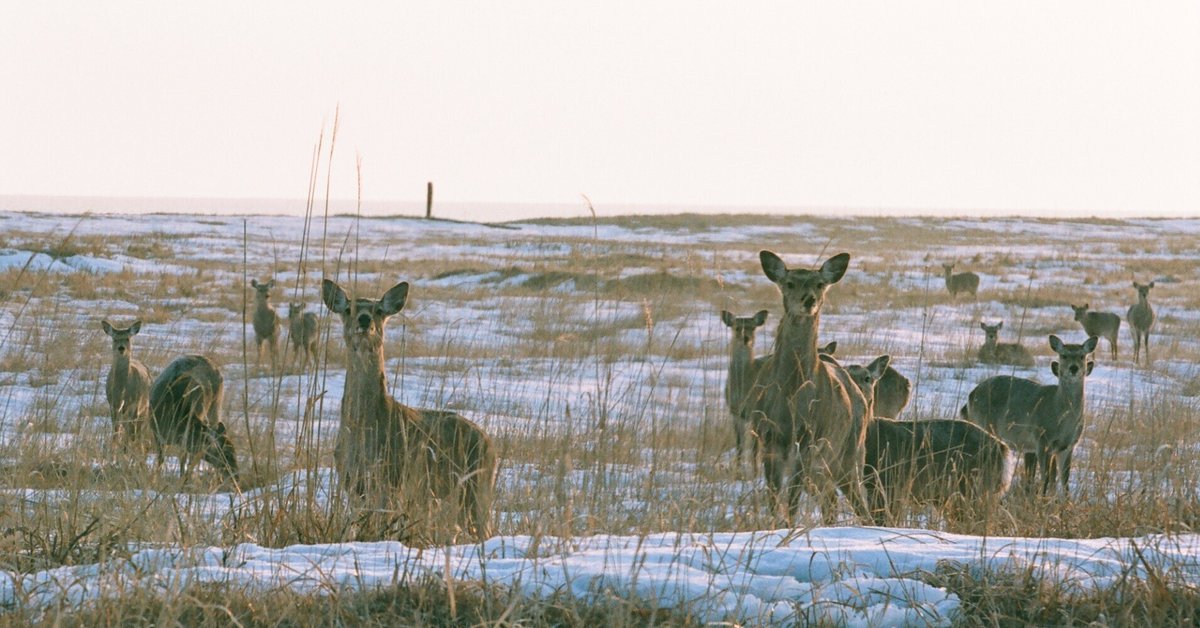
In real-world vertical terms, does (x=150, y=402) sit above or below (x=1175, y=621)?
below

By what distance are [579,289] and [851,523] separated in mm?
18307

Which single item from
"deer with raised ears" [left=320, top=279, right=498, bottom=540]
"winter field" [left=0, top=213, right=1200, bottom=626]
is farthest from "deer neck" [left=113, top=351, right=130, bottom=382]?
"deer with raised ears" [left=320, top=279, right=498, bottom=540]

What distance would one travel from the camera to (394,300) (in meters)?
6.88

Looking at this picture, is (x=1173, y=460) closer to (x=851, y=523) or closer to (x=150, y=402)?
(x=851, y=523)

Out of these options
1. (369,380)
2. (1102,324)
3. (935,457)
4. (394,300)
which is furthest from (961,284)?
(369,380)

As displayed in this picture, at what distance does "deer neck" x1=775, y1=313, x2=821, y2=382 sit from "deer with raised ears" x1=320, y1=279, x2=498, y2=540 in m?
1.77

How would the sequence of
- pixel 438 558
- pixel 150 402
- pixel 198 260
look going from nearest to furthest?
1. pixel 438 558
2. pixel 150 402
3. pixel 198 260

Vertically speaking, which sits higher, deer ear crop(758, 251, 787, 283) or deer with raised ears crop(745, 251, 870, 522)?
deer ear crop(758, 251, 787, 283)

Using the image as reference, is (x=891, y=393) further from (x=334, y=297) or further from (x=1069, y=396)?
(x=334, y=297)

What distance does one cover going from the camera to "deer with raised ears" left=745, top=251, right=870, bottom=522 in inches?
265

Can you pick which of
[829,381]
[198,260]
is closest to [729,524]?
[829,381]

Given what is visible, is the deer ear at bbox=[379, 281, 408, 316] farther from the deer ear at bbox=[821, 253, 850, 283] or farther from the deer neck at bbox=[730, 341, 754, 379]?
the deer neck at bbox=[730, 341, 754, 379]

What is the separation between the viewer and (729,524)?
540 cm

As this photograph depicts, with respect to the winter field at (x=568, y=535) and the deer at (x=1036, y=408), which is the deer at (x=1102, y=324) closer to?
the winter field at (x=568, y=535)
